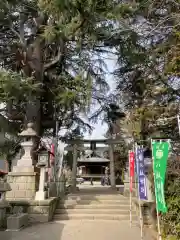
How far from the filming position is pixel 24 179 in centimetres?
882

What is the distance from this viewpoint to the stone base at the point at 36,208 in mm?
7590

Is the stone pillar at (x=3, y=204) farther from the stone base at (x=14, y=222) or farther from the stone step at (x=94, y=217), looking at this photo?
the stone step at (x=94, y=217)

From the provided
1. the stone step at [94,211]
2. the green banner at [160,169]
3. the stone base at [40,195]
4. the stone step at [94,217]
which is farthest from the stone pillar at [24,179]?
the green banner at [160,169]

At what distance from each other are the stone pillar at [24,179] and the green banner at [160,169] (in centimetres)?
497

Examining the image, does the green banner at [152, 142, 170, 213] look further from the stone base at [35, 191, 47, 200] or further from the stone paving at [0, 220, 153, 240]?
the stone base at [35, 191, 47, 200]

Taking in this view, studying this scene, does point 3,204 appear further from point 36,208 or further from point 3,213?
point 36,208

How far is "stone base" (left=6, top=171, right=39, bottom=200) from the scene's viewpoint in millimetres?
8641

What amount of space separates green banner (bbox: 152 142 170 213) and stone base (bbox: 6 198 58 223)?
3954 millimetres

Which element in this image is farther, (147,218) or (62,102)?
(62,102)

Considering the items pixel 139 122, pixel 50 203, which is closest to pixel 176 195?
pixel 139 122

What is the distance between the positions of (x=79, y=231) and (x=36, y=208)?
1.91 meters

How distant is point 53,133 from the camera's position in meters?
12.5

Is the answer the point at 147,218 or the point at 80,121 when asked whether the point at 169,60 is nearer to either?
the point at 147,218

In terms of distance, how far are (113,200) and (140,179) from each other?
10.3 ft
